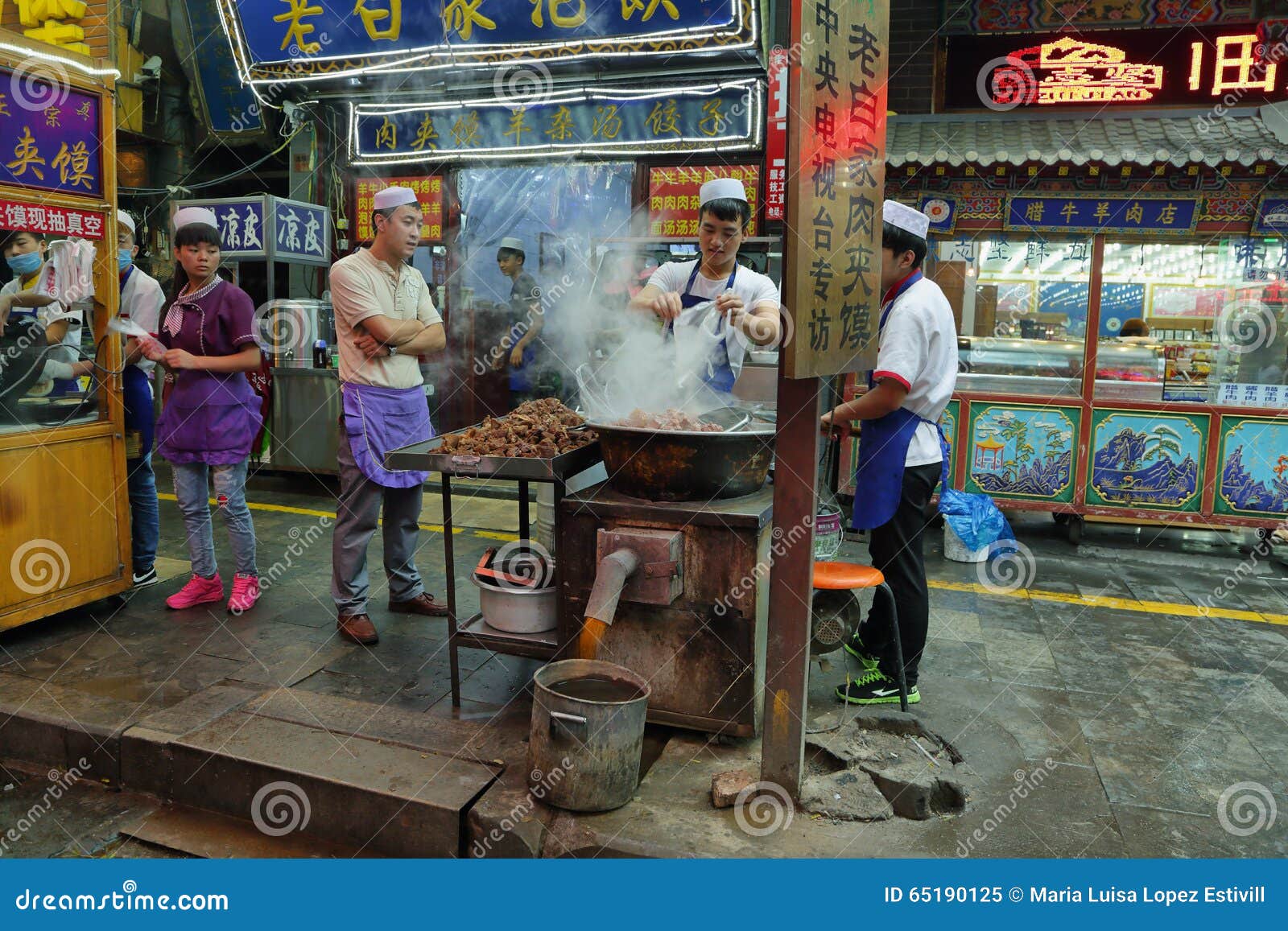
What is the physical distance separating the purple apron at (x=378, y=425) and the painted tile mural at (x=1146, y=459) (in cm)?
604

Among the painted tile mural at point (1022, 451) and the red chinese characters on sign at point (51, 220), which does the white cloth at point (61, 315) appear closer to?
the red chinese characters on sign at point (51, 220)

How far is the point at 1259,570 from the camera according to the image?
23.3 ft

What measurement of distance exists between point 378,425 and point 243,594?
5.15ft

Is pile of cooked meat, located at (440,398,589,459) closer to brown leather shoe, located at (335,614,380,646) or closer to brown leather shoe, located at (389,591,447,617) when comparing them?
brown leather shoe, located at (335,614,380,646)

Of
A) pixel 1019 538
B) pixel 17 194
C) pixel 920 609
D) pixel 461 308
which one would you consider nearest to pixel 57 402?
pixel 17 194

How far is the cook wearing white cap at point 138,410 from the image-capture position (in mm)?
5754

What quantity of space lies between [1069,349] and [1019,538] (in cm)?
181

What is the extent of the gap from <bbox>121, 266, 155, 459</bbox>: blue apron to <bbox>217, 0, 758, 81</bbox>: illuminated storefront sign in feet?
16.5

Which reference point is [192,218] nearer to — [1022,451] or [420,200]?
[420,200]

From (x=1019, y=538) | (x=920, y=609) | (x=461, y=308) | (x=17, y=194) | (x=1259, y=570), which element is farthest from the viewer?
(x=461, y=308)

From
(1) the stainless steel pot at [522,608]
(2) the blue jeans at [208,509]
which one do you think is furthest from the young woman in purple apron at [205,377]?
(1) the stainless steel pot at [522,608]

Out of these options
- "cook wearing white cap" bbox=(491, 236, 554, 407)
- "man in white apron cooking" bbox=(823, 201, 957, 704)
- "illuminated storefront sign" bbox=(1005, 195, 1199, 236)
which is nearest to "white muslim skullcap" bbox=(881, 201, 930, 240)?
"man in white apron cooking" bbox=(823, 201, 957, 704)

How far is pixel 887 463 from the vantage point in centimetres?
429

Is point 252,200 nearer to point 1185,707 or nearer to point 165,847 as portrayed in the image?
point 165,847
